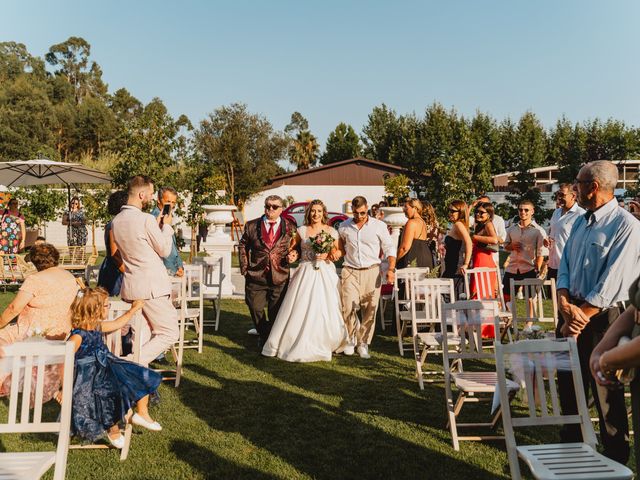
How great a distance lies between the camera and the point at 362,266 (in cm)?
777

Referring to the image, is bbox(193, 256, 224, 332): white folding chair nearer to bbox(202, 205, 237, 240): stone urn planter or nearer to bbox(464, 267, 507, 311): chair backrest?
bbox(202, 205, 237, 240): stone urn planter

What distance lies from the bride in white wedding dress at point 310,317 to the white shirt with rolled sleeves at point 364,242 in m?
0.19

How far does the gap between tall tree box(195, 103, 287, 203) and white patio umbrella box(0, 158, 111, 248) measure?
22508mm

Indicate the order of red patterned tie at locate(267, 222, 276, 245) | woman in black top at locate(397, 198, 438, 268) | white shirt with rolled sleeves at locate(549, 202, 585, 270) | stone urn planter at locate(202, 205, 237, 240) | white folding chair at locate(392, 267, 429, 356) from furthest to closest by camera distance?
1. stone urn planter at locate(202, 205, 237, 240)
2. woman in black top at locate(397, 198, 438, 268)
3. red patterned tie at locate(267, 222, 276, 245)
4. white folding chair at locate(392, 267, 429, 356)
5. white shirt with rolled sleeves at locate(549, 202, 585, 270)

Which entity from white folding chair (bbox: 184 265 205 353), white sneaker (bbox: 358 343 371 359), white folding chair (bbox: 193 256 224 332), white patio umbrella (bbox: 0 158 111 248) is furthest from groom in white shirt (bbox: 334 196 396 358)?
white patio umbrella (bbox: 0 158 111 248)

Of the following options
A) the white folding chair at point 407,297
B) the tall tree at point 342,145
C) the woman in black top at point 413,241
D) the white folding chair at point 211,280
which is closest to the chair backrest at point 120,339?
the white folding chair at point 407,297

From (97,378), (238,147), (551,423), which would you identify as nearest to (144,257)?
(97,378)

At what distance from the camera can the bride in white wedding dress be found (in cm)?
751

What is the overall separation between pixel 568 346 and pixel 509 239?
5358 mm

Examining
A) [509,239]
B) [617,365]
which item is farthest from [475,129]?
[617,365]

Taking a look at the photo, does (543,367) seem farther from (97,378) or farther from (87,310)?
(87,310)

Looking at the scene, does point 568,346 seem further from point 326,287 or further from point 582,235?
point 326,287

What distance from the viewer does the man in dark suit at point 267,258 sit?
26.7 feet

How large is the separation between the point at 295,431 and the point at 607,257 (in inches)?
112
